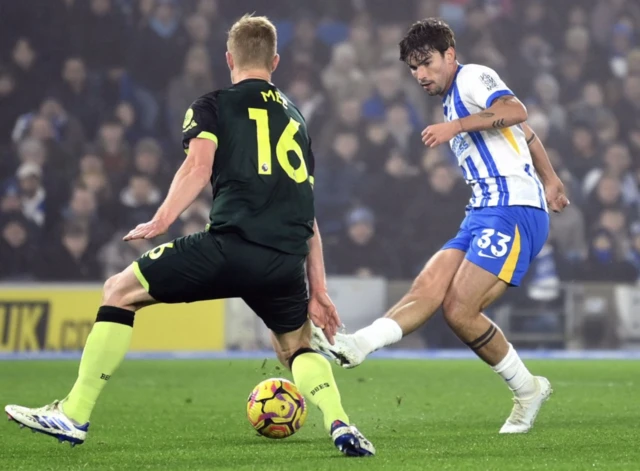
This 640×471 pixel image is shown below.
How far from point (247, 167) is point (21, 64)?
12.7 m

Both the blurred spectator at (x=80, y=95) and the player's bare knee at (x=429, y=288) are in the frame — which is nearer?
the player's bare knee at (x=429, y=288)

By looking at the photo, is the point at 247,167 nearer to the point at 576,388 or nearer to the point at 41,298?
the point at 576,388

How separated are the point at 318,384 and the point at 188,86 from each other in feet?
41.1

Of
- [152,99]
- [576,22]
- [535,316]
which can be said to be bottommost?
[535,316]

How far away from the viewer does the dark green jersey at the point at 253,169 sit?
4.44 metres

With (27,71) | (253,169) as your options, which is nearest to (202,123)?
(253,169)

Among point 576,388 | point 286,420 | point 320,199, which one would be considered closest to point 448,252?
point 286,420

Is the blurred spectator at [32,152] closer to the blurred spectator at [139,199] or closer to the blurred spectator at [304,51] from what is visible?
the blurred spectator at [139,199]

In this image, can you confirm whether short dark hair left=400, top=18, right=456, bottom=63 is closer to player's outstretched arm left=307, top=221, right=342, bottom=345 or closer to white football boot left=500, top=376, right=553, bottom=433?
player's outstretched arm left=307, top=221, right=342, bottom=345

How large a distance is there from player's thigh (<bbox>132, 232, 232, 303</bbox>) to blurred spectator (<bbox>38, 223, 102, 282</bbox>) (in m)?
9.90

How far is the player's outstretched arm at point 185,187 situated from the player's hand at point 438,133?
1.29m

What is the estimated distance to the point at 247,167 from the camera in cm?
445

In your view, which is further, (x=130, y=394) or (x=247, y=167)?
(x=130, y=394)

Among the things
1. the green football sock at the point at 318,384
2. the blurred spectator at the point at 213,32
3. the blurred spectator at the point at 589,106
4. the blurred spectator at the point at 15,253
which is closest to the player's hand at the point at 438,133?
the green football sock at the point at 318,384
